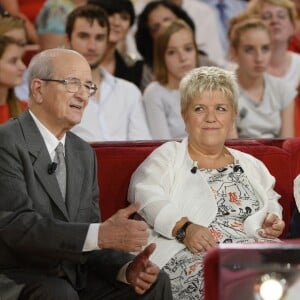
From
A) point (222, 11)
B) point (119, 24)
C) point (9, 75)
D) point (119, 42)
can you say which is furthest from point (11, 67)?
point (222, 11)

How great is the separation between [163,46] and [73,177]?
1.96 meters

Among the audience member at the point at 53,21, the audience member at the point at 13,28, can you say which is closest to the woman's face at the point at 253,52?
the audience member at the point at 53,21

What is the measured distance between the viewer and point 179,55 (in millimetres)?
4996

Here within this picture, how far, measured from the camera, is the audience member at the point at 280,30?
5.61m

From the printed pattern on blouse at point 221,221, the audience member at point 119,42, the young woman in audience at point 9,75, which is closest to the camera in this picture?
the printed pattern on blouse at point 221,221

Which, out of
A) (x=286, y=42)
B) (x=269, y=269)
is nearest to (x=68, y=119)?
(x=269, y=269)

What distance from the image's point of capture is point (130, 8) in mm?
5508

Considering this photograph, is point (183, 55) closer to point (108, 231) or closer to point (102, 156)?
point (102, 156)

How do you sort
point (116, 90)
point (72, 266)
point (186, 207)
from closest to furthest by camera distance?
1. point (72, 266)
2. point (186, 207)
3. point (116, 90)

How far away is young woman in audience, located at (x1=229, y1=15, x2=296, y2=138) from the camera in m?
5.05

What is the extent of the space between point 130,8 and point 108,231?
2749 mm

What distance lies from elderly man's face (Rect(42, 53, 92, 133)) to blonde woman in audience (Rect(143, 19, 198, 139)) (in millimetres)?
1558

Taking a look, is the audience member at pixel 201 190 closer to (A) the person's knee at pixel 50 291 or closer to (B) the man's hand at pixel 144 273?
(B) the man's hand at pixel 144 273

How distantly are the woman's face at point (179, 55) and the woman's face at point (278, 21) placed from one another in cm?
77
